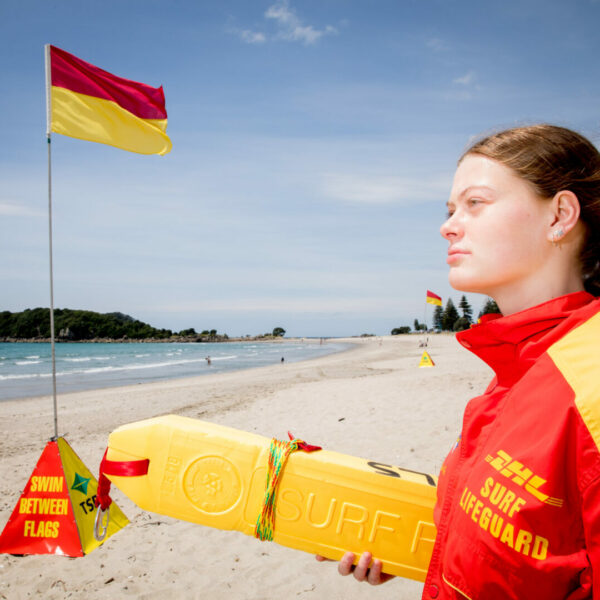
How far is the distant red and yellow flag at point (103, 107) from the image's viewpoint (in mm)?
3926

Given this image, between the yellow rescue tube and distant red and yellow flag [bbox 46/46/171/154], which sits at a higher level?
distant red and yellow flag [bbox 46/46/171/154]

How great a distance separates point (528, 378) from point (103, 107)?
15.2ft

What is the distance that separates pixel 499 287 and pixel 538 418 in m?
0.46

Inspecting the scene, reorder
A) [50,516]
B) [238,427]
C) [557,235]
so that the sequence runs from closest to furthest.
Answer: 1. [557,235]
2. [50,516]
3. [238,427]

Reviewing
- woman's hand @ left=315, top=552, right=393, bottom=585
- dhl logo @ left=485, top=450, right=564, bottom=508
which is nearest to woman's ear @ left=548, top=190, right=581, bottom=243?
dhl logo @ left=485, top=450, right=564, bottom=508

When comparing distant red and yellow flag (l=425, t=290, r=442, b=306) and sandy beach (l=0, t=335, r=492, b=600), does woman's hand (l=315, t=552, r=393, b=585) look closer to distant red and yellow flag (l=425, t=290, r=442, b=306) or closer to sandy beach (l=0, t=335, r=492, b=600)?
sandy beach (l=0, t=335, r=492, b=600)

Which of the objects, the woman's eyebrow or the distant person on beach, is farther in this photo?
the woman's eyebrow

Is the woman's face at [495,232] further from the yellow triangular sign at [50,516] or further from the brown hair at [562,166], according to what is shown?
the yellow triangular sign at [50,516]

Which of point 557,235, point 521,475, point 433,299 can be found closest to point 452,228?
point 557,235

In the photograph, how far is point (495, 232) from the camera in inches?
48.1

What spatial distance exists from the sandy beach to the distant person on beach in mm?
2677

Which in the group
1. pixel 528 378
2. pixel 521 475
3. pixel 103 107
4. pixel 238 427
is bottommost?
pixel 238 427

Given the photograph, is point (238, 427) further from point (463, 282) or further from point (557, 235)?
point (557, 235)

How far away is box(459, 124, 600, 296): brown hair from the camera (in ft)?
3.98
